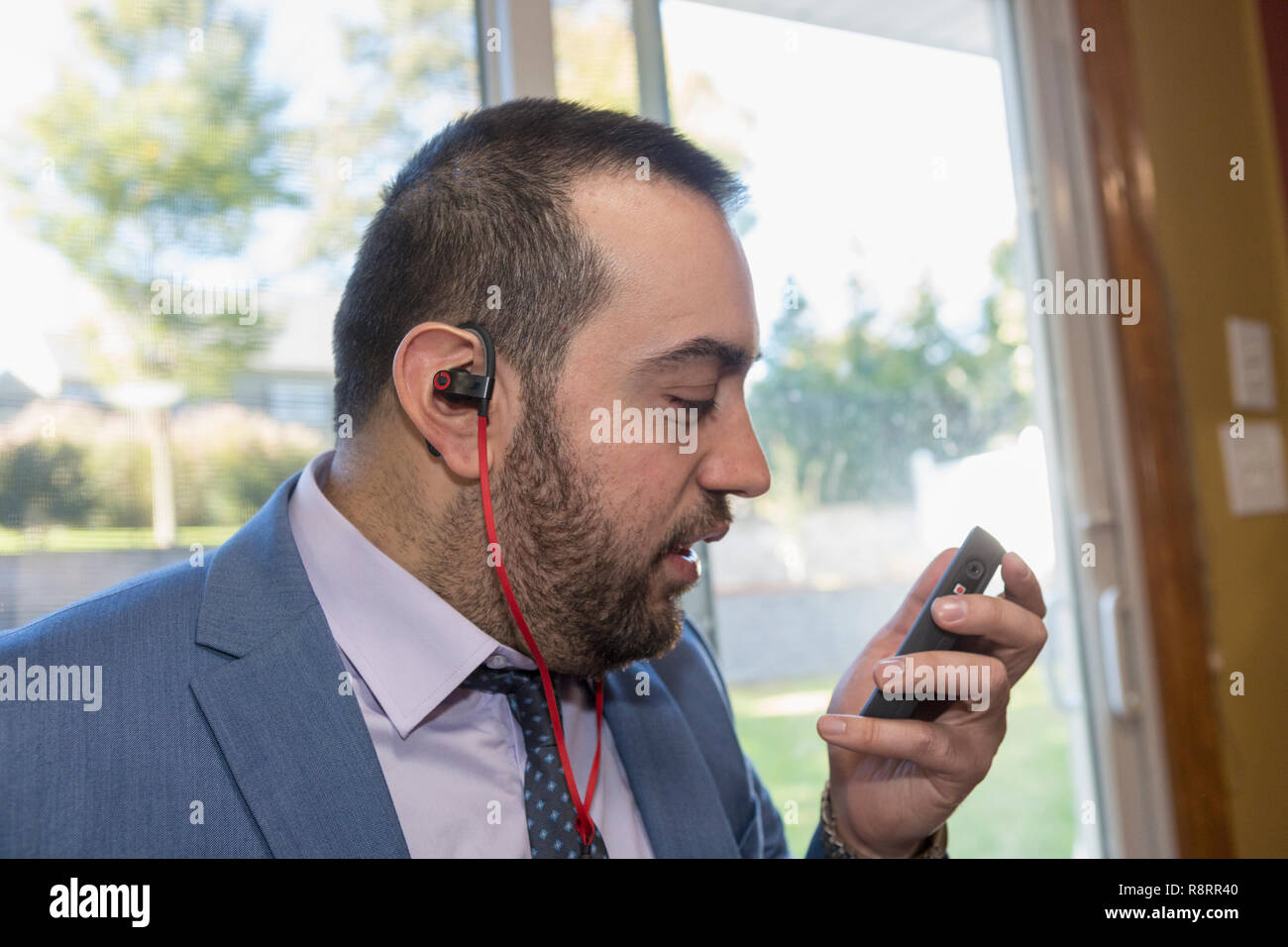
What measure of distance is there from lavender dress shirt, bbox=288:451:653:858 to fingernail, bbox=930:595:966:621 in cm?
40

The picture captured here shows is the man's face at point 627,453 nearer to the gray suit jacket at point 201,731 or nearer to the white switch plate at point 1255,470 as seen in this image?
the gray suit jacket at point 201,731

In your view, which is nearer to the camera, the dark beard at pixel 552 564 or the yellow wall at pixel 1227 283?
the dark beard at pixel 552 564

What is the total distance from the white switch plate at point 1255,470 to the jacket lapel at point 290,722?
183 centimetres

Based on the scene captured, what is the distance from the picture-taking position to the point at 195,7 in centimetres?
119

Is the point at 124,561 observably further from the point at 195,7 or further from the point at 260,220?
the point at 195,7

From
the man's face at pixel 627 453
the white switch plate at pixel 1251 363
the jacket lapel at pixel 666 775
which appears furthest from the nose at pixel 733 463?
the white switch plate at pixel 1251 363

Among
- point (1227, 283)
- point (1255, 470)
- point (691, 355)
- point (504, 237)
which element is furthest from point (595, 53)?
point (1255, 470)

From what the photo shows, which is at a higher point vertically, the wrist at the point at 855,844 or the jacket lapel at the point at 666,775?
the jacket lapel at the point at 666,775

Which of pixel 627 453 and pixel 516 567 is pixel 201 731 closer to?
pixel 516 567

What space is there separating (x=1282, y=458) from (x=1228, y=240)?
0.48 meters

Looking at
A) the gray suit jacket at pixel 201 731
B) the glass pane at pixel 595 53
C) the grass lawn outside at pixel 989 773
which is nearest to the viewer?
the gray suit jacket at pixel 201 731

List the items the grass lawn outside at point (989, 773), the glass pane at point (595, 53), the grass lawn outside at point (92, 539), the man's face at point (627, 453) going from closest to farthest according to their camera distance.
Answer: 1. the man's face at point (627, 453)
2. the grass lawn outside at point (92, 539)
3. the glass pane at point (595, 53)
4. the grass lawn outside at point (989, 773)

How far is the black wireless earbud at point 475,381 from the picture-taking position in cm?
87
